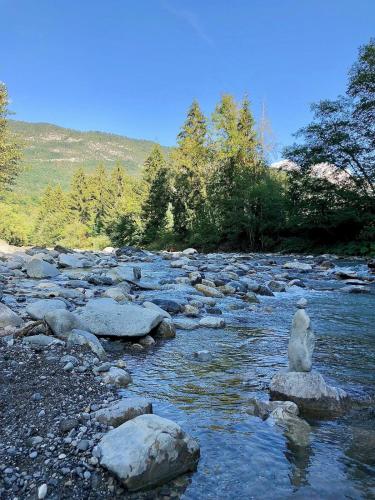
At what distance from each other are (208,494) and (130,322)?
380cm

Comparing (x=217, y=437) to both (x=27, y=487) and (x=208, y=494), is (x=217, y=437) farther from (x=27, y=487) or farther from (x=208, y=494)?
(x=27, y=487)

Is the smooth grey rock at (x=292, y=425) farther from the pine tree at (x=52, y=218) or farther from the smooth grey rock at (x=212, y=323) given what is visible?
the pine tree at (x=52, y=218)

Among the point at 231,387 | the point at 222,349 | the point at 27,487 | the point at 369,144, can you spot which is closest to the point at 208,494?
the point at 27,487

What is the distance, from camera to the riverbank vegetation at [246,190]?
1030 inches

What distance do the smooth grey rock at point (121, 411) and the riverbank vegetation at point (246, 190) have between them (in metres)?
22.1

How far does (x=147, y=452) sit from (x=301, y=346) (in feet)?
7.43

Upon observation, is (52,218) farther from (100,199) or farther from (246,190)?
(246,190)

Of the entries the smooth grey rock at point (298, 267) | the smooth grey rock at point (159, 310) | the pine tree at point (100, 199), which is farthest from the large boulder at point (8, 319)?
the pine tree at point (100, 199)

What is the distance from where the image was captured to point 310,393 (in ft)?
13.5

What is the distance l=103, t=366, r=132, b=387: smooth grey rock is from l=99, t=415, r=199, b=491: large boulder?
1418 millimetres

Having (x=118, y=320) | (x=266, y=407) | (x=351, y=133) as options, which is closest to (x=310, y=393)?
(x=266, y=407)

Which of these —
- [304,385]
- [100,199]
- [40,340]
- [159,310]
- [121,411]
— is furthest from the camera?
[100,199]

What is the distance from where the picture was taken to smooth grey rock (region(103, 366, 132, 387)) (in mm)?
4488

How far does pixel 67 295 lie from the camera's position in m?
9.15
